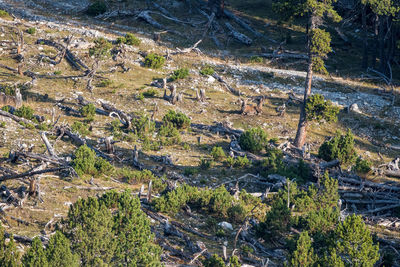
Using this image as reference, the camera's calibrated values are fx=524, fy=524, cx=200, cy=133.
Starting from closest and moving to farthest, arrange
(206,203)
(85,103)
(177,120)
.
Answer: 1. (206,203)
2. (177,120)
3. (85,103)

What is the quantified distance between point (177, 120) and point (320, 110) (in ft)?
21.0

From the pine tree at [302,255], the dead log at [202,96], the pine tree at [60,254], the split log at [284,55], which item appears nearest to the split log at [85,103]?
the dead log at [202,96]

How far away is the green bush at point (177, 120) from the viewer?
2381cm

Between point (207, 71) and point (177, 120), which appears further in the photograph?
point (207, 71)

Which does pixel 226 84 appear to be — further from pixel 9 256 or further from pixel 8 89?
pixel 9 256

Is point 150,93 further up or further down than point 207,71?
further down

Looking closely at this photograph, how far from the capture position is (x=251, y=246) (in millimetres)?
14812

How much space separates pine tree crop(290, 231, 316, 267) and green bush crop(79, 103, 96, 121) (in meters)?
13.3

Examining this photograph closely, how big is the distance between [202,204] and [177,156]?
16.1 feet

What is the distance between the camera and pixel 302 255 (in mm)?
12242

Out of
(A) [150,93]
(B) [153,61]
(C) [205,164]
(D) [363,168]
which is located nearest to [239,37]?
(B) [153,61]

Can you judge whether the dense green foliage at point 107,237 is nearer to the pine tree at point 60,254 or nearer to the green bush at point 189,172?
the pine tree at point 60,254

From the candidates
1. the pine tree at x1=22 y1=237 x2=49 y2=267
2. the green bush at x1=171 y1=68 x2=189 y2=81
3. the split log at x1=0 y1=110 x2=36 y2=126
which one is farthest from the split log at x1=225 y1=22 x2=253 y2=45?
the pine tree at x1=22 y1=237 x2=49 y2=267

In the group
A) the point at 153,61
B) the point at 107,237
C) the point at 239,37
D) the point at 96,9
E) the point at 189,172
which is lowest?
the point at 189,172
